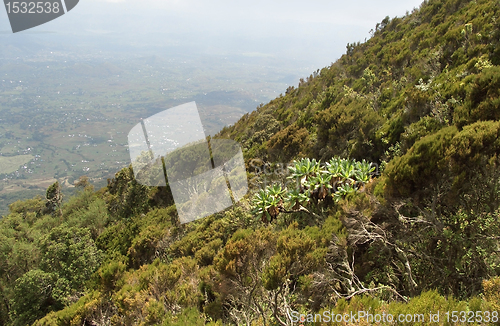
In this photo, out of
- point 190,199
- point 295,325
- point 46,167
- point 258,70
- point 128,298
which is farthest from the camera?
point 258,70

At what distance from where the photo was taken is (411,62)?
13844 millimetres

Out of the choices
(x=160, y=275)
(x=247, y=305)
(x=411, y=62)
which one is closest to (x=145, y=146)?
(x=160, y=275)

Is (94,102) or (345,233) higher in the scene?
(94,102)

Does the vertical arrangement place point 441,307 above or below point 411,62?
below

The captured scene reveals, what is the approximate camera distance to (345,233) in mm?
6031

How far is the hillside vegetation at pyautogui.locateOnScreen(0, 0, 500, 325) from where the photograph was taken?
4691 mm

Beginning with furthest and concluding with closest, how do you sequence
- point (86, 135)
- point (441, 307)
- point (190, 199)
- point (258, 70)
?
point (258, 70) < point (86, 135) < point (190, 199) < point (441, 307)

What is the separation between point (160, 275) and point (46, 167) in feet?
374

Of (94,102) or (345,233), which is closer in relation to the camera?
(345,233)

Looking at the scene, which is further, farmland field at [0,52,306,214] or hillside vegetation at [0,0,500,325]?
farmland field at [0,52,306,214]

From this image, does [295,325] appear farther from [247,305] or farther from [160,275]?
[160,275]

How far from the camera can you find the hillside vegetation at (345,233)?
15.4 ft

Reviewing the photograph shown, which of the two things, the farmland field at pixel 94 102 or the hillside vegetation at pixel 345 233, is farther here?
the farmland field at pixel 94 102

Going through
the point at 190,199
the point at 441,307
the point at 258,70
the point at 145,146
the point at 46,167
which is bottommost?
the point at 46,167
